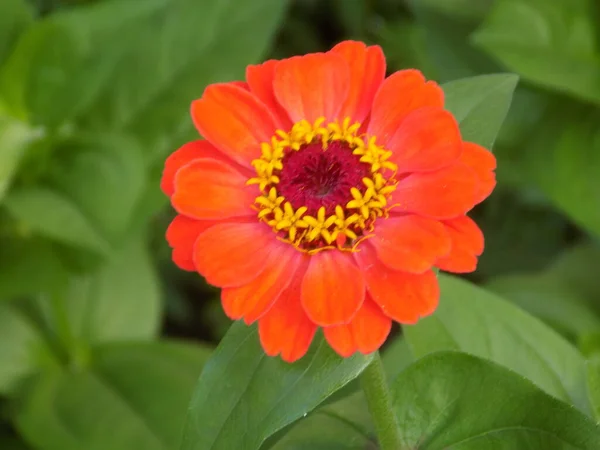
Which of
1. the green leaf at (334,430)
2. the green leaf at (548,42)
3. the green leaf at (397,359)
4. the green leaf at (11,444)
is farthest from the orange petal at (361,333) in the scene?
the green leaf at (11,444)

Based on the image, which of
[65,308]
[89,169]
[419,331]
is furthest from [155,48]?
[419,331]

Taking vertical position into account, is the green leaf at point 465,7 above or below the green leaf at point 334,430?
above

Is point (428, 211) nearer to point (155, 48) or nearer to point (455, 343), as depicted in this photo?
point (455, 343)

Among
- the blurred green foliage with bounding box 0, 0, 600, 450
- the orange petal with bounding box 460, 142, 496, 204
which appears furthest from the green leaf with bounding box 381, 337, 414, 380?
the orange petal with bounding box 460, 142, 496, 204

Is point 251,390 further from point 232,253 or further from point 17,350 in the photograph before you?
point 17,350

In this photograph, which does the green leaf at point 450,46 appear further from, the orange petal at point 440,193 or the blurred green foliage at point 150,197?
the orange petal at point 440,193

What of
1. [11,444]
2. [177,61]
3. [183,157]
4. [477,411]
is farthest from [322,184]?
Answer: [11,444]

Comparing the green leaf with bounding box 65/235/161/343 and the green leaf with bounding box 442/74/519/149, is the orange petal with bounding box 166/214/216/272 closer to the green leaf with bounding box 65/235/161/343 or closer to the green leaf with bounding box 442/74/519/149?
the green leaf with bounding box 442/74/519/149
